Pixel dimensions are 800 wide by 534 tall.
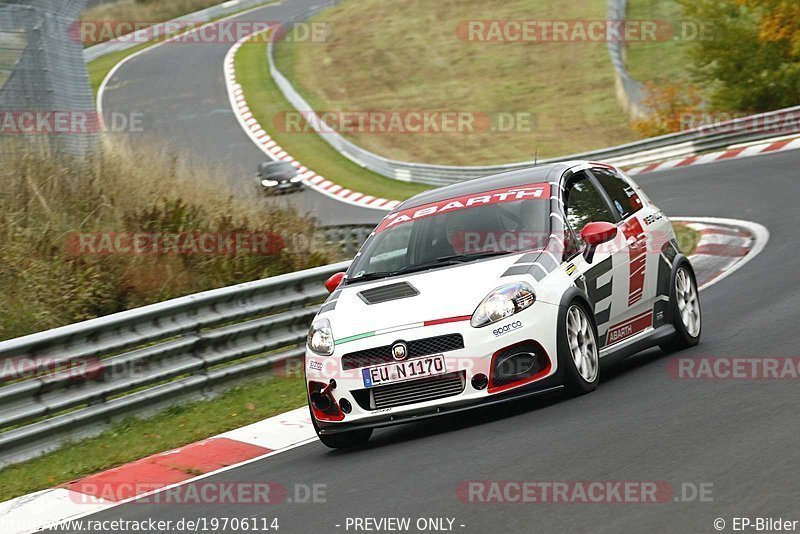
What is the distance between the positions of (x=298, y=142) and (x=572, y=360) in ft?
106

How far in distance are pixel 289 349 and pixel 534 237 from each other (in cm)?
343

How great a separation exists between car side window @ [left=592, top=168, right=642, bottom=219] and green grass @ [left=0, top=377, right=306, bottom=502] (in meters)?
2.98

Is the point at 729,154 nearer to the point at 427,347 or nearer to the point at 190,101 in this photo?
the point at 427,347

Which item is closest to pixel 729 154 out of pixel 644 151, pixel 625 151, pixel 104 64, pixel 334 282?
pixel 644 151

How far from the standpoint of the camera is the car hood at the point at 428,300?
741 cm

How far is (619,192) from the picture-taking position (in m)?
9.45

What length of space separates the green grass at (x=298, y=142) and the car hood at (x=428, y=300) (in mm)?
21676

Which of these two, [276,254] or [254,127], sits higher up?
[276,254]

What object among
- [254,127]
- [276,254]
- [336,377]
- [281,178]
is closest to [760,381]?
[336,377]

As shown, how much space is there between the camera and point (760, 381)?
299 inches

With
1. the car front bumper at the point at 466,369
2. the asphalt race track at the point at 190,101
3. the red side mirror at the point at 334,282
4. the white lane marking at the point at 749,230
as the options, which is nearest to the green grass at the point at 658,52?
the asphalt race track at the point at 190,101

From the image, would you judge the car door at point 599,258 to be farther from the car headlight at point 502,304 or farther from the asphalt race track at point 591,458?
the car headlight at point 502,304

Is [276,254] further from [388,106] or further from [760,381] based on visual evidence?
[388,106]

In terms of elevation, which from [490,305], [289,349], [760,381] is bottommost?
[289,349]
